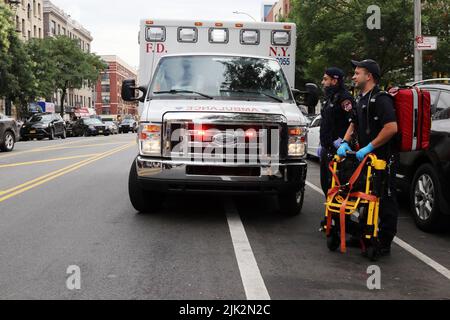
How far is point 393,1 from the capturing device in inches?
831

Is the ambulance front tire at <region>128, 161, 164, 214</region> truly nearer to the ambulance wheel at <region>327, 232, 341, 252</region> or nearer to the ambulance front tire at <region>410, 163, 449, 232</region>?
the ambulance wheel at <region>327, 232, 341, 252</region>

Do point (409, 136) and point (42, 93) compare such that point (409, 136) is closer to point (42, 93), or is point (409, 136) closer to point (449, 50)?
point (449, 50)

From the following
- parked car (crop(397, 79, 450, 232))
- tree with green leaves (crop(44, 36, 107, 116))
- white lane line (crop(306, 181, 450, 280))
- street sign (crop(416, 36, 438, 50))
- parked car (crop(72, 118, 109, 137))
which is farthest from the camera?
tree with green leaves (crop(44, 36, 107, 116))

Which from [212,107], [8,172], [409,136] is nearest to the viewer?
[409,136]

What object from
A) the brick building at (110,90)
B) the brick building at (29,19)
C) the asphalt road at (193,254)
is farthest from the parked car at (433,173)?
the brick building at (110,90)

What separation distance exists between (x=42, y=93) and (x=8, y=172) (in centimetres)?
3151

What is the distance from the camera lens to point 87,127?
136 feet

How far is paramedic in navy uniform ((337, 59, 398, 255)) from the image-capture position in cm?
505

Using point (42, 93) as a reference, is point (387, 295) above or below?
below

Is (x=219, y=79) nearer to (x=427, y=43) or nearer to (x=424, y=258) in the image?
(x=424, y=258)

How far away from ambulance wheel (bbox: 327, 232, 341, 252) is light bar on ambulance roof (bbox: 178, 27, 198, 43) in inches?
220

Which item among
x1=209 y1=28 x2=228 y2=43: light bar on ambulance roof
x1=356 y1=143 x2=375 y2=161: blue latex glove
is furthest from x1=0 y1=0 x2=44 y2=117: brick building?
x1=356 y1=143 x2=375 y2=161: blue latex glove

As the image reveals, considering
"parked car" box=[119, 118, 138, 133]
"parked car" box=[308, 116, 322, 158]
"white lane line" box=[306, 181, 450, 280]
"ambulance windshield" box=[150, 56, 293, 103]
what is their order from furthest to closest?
"parked car" box=[119, 118, 138, 133] < "parked car" box=[308, 116, 322, 158] < "ambulance windshield" box=[150, 56, 293, 103] < "white lane line" box=[306, 181, 450, 280]
